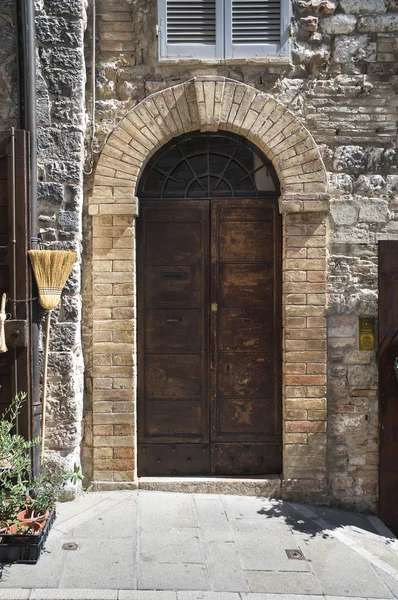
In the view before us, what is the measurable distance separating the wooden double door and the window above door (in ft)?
4.28

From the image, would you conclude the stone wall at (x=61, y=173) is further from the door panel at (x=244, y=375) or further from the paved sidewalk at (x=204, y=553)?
the door panel at (x=244, y=375)

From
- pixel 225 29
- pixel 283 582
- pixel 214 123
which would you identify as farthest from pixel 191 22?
pixel 283 582

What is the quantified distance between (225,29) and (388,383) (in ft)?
11.2

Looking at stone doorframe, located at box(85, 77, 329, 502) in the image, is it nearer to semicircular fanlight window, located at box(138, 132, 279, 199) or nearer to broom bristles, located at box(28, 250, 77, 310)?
semicircular fanlight window, located at box(138, 132, 279, 199)

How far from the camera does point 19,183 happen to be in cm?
418

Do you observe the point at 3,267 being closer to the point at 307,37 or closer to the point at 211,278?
the point at 211,278

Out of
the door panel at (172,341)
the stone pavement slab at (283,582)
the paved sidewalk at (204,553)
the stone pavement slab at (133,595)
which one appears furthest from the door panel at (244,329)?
the stone pavement slab at (133,595)

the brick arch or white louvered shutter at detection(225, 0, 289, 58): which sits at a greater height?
white louvered shutter at detection(225, 0, 289, 58)

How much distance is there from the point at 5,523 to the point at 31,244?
82.6 inches

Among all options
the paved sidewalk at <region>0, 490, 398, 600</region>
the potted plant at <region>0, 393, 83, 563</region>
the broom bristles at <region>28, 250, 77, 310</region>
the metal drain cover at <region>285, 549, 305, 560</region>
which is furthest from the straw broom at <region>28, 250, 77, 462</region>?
the metal drain cover at <region>285, 549, 305, 560</region>

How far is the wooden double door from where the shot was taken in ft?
15.5

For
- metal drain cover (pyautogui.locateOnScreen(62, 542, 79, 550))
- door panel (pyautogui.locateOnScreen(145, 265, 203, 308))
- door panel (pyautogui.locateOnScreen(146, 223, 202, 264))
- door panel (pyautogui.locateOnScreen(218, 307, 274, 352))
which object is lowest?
metal drain cover (pyautogui.locateOnScreen(62, 542, 79, 550))

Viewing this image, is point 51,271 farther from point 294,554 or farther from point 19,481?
point 294,554

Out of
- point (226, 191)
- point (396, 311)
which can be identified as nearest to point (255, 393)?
point (396, 311)
